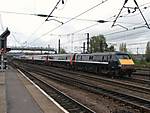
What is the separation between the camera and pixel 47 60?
73.8 meters

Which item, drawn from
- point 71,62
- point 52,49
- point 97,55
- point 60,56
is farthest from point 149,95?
point 52,49

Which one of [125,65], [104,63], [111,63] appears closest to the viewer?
[125,65]

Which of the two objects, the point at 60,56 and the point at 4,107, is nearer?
the point at 4,107

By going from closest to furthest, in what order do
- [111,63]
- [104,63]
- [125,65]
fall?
[125,65], [111,63], [104,63]

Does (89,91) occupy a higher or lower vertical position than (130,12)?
lower

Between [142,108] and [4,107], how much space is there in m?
5.37

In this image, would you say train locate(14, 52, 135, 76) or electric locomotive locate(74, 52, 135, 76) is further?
train locate(14, 52, 135, 76)

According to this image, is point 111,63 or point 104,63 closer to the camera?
point 111,63

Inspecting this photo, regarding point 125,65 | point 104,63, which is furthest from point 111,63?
point 104,63

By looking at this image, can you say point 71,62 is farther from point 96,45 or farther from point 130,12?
point 96,45

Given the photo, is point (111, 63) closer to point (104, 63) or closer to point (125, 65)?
point (125, 65)

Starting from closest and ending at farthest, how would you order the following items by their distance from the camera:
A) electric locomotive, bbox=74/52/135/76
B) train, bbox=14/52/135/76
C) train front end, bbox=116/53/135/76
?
train front end, bbox=116/53/135/76 < electric locomotive, bbox=74/52/135/76 < train, bbox=14/52/135/76

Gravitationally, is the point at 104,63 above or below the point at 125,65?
above

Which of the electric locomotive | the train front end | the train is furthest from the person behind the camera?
the train
